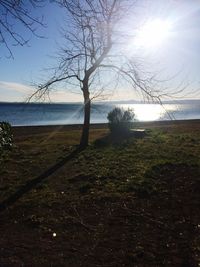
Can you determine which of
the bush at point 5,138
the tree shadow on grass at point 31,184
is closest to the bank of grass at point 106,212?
the tree shadow on grass at point 31,184

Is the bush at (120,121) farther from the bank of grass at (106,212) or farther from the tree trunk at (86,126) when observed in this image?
the bank of grass at (106,212)

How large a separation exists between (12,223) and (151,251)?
275 centimetres

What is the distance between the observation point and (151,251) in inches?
250

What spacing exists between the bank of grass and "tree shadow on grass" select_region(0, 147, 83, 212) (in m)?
0.14

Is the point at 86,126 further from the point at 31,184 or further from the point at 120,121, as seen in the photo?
the point at 31,184

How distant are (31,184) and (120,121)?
11.7 metres

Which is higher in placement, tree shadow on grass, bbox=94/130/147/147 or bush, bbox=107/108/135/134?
bush, bbox=107/108/135/134

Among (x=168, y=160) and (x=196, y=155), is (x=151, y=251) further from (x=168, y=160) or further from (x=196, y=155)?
(x=196, y=155)

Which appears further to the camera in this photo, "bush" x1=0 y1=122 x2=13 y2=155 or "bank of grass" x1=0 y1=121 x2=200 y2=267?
"bush" x1=0 y1=122 x2=13 y2=155

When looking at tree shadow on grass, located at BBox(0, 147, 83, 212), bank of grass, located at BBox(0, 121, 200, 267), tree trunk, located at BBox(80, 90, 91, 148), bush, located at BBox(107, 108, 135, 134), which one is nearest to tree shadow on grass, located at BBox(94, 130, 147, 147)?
bush, located at BBox(107, 108, 135, 134)

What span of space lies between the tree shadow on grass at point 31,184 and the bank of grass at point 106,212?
0.14 meters

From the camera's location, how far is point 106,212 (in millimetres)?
8398

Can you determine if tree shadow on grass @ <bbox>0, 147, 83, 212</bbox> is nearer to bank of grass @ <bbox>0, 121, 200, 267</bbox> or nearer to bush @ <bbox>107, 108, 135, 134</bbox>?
bank of grass @ <bbox>0, 121, 200, 267</bbox>

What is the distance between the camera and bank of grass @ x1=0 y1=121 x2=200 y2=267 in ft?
20.6
